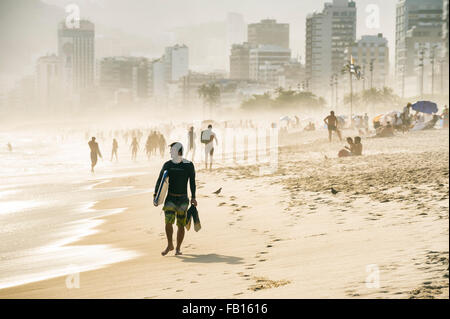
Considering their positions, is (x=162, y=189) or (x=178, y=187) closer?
(x=162, y=189)

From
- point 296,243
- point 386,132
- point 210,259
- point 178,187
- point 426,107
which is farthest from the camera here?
point 426,107

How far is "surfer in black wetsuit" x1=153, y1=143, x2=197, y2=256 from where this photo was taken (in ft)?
29.7

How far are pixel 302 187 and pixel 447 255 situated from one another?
312 inches

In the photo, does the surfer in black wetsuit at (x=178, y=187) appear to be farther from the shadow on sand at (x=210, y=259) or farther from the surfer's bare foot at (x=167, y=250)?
the shadow on sand at (x=210, y=259)

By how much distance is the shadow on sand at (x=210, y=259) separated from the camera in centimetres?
874

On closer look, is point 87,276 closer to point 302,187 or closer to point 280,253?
point 280,253

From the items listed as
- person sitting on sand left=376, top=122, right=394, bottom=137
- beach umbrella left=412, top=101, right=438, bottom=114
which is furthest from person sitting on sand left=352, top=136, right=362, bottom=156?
beach umbrella left=412, top=101, right=438, bottom=114

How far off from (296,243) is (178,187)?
1.81m

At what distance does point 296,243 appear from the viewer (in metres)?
9.38

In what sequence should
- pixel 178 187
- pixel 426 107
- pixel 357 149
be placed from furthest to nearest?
pixel 426 107 < pixel 357 149 < pixel 178 187

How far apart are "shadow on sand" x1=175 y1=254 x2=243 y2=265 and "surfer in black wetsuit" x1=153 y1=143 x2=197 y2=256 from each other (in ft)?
0.77

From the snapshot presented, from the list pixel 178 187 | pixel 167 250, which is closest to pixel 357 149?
pixel 167 250

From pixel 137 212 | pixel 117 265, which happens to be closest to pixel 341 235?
pixel 117 265

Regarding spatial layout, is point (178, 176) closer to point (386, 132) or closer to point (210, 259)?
point (210, 259)
